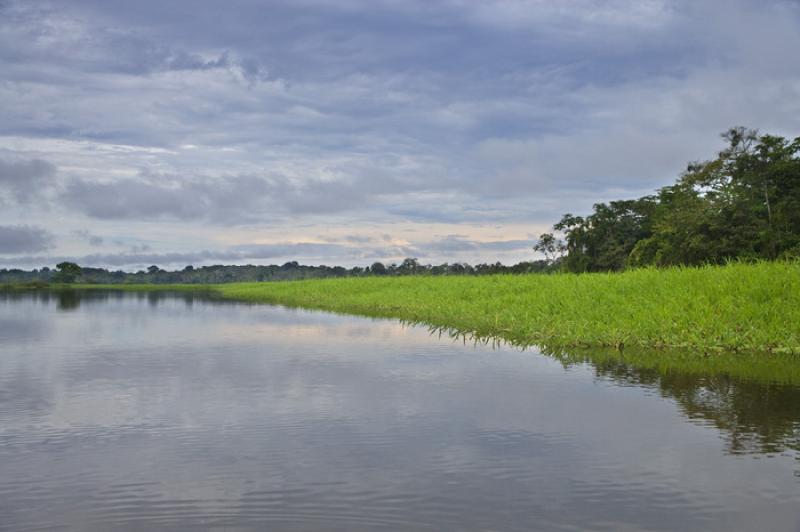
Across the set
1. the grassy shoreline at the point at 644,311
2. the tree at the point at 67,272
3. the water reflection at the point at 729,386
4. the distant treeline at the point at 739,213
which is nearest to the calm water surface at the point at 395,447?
the water reflection at the point at 729,386

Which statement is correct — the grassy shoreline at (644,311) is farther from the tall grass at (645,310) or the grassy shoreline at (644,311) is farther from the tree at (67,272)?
the tree at (67,272)

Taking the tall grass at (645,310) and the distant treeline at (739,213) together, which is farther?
the distant treeline at (739,213)

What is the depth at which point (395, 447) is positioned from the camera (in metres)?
6.47

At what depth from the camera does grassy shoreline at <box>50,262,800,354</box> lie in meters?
13.4

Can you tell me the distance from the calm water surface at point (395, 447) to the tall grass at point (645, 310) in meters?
2.80

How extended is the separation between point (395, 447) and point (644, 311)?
425 inches

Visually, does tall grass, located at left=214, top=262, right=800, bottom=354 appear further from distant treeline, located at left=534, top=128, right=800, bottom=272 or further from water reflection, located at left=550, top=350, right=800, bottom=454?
distant treeline, located at left=534, top=128, right=800, bottom=272

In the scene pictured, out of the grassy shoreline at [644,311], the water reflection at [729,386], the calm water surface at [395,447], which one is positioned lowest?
the calm water surface at [395,447]

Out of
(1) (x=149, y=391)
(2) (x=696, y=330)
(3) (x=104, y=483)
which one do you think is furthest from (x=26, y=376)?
(2) (x=696, y=330)

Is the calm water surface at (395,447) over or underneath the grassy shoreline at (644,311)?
underneath

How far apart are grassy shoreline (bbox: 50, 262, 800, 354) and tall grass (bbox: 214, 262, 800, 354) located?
0.8 inches

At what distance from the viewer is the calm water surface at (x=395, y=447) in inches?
191

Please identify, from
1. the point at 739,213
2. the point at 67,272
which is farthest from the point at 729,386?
the point at 67,272

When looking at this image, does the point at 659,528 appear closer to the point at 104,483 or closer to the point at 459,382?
the point at 104,483
